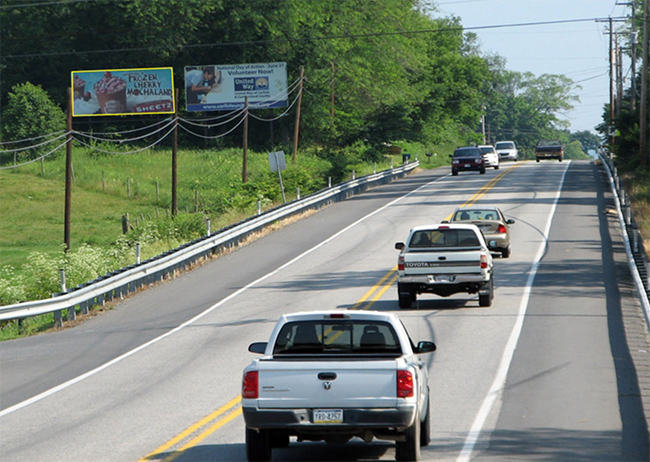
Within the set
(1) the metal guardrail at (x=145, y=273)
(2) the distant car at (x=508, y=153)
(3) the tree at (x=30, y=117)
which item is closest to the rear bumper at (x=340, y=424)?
(1) the metal guardrail at (x=145, y=273)

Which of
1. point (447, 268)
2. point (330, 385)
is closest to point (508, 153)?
point (447, 268)

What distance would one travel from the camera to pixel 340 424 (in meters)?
9.24

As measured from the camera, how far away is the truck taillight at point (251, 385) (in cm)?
937

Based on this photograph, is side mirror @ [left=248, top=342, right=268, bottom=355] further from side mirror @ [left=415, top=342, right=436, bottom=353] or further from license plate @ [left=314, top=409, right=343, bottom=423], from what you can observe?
side mirror @ [left=415, top=342, right=436, bottom=353]

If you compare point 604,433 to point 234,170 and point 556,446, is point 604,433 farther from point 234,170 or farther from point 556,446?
point 234,170

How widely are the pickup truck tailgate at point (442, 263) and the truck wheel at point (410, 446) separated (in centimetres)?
1210

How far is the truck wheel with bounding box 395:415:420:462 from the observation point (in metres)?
9.46

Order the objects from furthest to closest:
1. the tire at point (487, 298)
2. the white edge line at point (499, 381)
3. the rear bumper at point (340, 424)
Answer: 1. the tire at point (487, 298)
2. the white edge line at point (499, 381)
3. the rear bumper at point (340, 424)

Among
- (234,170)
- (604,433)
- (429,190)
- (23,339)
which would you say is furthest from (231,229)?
(234,170)

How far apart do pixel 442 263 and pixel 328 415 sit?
502 inches

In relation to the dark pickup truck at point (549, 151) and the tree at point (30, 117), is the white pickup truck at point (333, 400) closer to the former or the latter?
the dark pickup truck at point (549, 151)

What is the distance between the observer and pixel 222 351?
59.7 ft

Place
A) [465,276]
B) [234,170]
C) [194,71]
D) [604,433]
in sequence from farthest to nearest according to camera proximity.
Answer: [194,71] < [234,170] < [465,276] < [604,433]

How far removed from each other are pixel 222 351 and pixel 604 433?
8.42 meters
